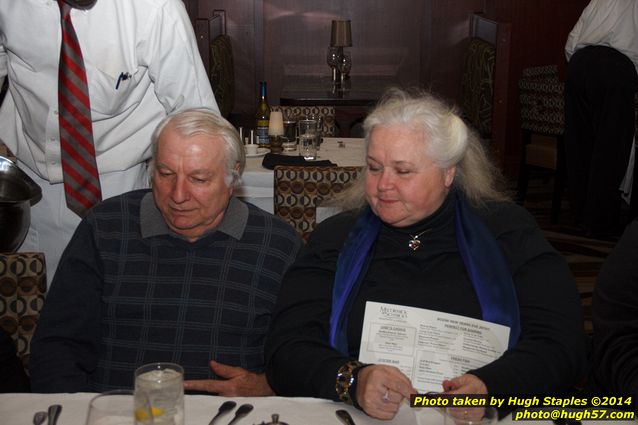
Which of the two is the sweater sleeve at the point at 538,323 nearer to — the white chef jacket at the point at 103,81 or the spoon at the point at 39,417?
the spoon at the point at 39,417

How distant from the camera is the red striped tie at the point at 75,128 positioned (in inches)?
105

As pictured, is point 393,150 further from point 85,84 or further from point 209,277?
point 85,84

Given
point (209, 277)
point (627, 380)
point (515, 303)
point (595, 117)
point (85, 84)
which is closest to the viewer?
point (627, 380)

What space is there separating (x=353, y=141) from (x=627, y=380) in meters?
3.00

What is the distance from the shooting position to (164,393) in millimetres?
1261

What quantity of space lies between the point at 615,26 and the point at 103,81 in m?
4.14

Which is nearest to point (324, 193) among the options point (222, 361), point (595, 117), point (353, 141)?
point (222, 361)

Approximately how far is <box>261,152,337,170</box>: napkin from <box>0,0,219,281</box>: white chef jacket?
98 centimetres

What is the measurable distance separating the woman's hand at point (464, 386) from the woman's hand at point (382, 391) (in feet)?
0.30

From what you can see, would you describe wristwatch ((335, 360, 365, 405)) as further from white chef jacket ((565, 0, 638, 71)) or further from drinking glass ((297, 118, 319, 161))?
white chef jacket ((565, 0, 638, 71))

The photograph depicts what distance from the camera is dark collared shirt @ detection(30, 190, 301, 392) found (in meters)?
2.04

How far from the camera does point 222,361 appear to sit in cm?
206

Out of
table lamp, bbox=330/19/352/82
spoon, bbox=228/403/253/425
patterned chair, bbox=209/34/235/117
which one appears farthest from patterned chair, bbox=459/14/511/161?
spoon, bbox=228/403/253/425

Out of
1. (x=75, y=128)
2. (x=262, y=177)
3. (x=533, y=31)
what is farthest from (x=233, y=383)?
(x=533, y=31)
